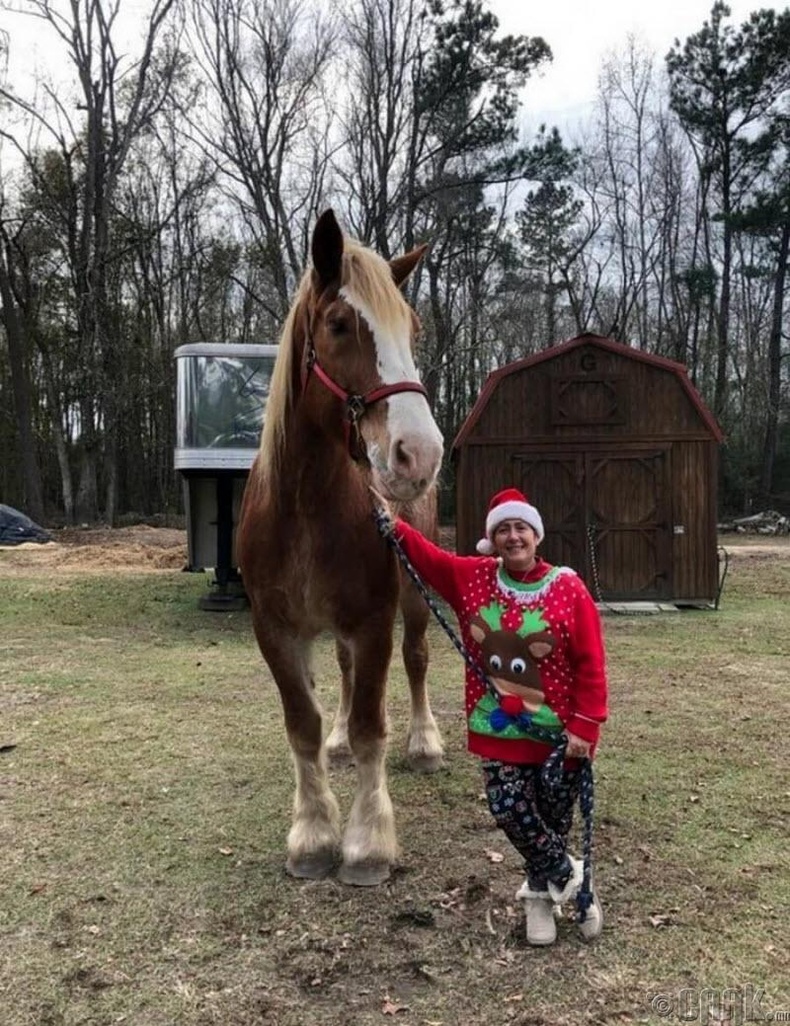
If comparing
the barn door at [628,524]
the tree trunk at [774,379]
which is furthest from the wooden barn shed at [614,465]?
the tree trunk at [774,379]

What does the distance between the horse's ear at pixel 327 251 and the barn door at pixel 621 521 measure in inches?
334

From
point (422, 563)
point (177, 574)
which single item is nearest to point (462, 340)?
point (177, 574)

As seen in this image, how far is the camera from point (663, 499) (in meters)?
10.6

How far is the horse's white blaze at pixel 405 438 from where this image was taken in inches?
86.4

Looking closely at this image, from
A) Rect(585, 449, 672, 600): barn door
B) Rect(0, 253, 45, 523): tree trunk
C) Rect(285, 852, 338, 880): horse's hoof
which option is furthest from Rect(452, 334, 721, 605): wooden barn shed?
Rect(0, 253, 45, 523): tree trunk

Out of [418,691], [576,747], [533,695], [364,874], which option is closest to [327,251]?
[533,695]

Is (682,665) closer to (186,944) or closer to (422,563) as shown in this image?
(422,563)

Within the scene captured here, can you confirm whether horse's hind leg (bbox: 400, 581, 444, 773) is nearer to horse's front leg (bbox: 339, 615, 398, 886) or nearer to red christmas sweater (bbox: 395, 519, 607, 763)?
horse's front leg (bbox: 339, 615, 398, 886)

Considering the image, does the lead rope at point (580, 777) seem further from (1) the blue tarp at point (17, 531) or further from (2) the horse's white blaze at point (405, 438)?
(1) the blue tarp at point (17, 531)

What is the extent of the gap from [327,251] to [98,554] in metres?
13.1

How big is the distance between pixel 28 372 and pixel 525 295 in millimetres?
16134

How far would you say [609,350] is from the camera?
10703 mm

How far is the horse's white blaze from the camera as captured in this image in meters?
2.20

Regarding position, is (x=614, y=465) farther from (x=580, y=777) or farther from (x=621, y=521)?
(x=580, y=777)
